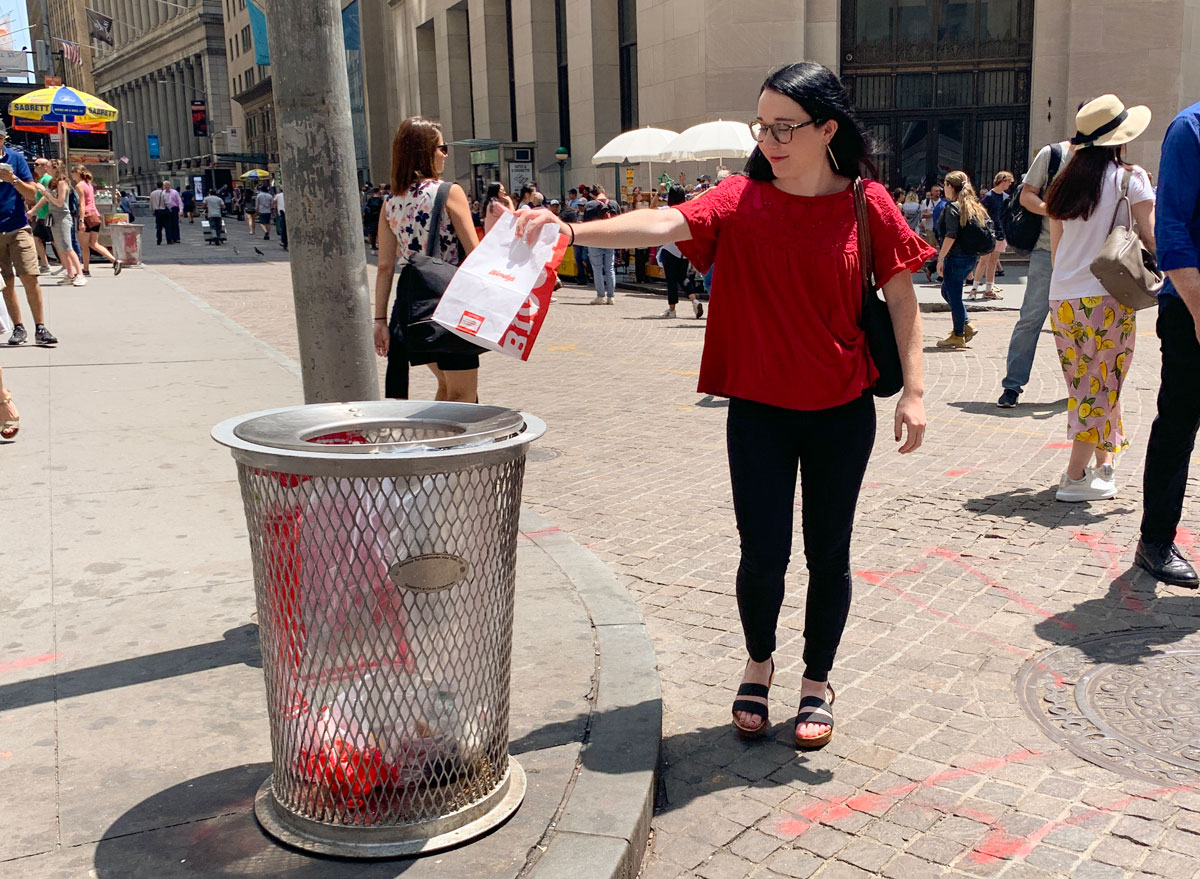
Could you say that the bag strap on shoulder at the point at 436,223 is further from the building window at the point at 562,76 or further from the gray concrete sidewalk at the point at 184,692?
the building window at the point at 562,76

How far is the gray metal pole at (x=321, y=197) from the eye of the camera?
3.69 metres

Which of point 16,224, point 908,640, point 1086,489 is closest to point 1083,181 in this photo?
point 1086,489

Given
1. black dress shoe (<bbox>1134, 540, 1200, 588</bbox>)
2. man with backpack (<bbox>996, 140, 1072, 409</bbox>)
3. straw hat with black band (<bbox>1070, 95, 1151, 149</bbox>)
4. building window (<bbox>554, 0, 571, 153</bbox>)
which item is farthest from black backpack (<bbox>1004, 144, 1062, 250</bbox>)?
building window (<bbox>554, 0, 571, 153</bbox>)

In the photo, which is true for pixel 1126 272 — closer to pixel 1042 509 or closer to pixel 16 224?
pixel 1042 509

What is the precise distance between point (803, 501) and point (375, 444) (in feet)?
4.48

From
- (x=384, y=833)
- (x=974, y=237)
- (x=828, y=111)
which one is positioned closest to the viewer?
(x=384, y=833)

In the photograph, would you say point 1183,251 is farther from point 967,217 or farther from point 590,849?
point 967,217

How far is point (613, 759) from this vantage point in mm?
3154

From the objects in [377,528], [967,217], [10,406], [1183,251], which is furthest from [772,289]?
[967,217]

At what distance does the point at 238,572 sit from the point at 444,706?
7.38ft

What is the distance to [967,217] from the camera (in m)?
11.1

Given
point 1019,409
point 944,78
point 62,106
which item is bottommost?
point 1019,409

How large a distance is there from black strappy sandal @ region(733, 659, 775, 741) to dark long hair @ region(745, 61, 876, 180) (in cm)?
148

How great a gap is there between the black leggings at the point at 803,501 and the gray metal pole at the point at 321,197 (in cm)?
139
